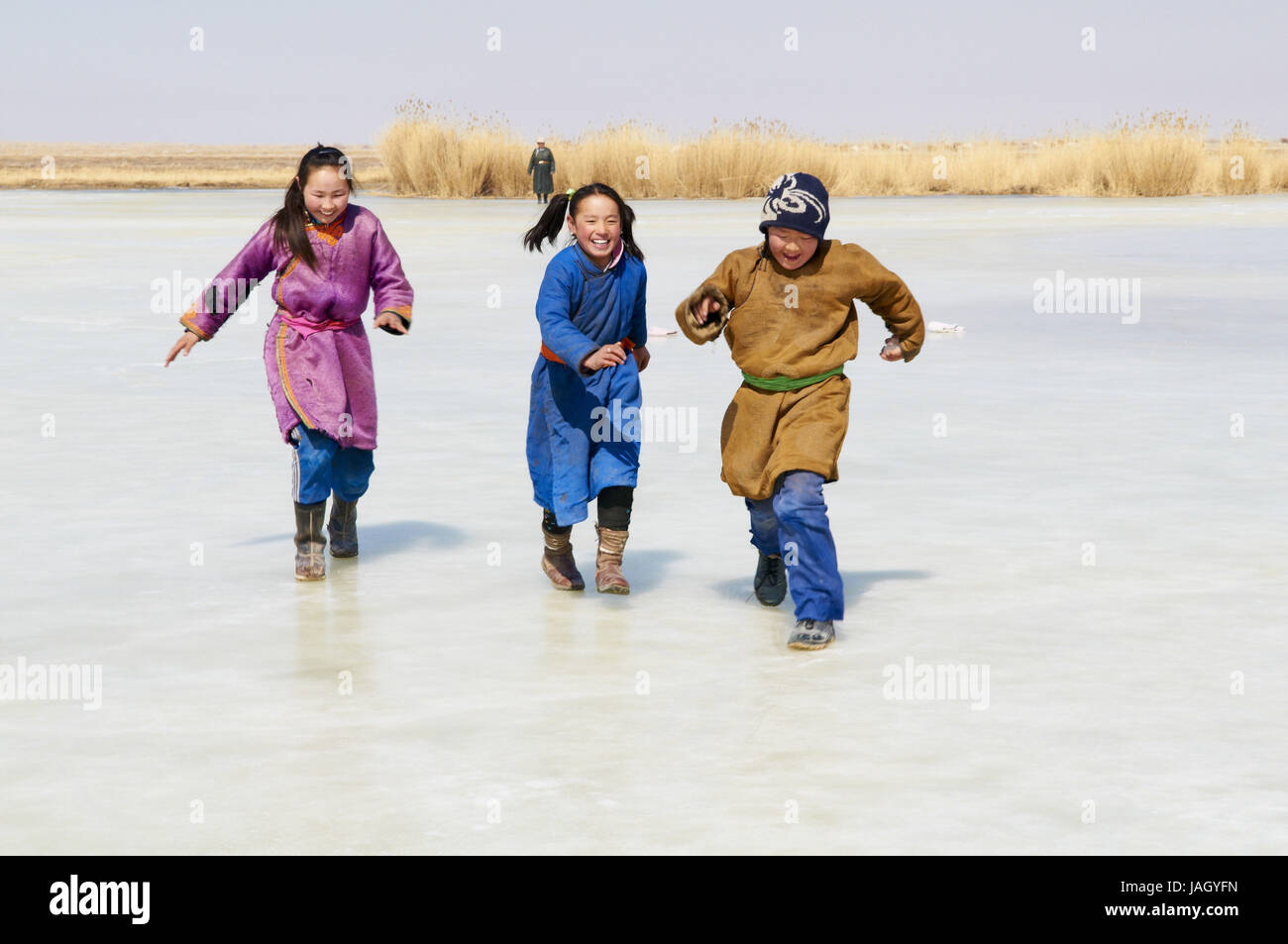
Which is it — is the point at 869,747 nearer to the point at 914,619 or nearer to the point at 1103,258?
the point at 914,619

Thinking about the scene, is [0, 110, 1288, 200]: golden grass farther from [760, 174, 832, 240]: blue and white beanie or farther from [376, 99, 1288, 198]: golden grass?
[760, 174, 832, 240]: blue and white beanie

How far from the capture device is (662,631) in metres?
5.16

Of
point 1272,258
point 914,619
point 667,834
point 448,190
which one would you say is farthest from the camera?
point 448,190

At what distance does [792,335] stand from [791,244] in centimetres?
26

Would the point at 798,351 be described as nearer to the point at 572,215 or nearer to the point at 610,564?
the point at 572,215

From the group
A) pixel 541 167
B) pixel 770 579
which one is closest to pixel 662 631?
pixel 770 579

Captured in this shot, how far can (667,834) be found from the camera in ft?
11.4

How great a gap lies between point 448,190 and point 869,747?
109 ft

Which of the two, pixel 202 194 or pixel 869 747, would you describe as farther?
pixel 202 194

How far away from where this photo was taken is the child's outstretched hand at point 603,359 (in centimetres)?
508

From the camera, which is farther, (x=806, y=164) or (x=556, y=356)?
(x=806, y=164)

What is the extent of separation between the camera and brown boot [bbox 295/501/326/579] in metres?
5.81

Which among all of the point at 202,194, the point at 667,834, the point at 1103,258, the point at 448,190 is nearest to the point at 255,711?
the point at 667,834

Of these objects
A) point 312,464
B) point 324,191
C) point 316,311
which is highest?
point 324,191
